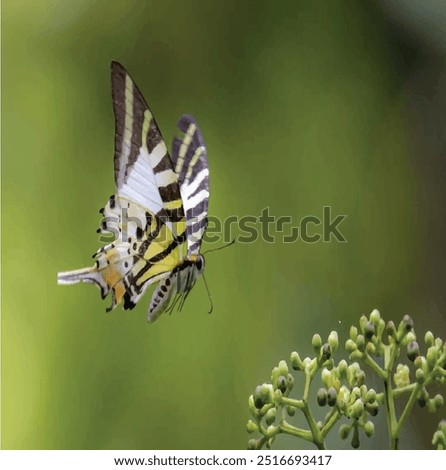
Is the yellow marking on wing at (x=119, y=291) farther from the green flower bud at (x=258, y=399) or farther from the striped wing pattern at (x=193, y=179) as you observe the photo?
the green flower bud at (x=258, y=399)

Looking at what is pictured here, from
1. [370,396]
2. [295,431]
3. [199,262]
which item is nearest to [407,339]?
[370,396]

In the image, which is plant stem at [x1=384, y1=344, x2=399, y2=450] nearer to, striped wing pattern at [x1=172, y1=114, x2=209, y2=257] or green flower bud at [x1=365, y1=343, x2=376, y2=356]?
green flower bud at [x1=365, y1=343, x2=376, y2=356]

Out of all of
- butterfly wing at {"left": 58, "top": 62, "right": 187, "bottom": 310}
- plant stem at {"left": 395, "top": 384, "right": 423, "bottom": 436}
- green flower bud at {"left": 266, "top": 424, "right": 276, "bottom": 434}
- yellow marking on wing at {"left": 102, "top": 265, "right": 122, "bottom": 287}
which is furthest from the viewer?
yellow marking on wing at {"left": 102, "top": 265, "right": 122, "bottom": 287}

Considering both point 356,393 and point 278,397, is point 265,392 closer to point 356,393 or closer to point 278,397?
point 278,397

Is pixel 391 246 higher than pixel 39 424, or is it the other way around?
pixel 391 246

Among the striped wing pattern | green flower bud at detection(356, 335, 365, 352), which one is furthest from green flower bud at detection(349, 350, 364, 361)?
the striped wing pattern

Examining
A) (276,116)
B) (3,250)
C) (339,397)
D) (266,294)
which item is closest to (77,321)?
(3,250)

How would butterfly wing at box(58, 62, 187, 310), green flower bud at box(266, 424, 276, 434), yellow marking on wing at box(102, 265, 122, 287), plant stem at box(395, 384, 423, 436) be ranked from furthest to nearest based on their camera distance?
yellow marking on wing at box(102, 265, 122, 287) < butterfly wing at box(58, 62, 187, 310) < green flower bud at box(266, 424, 276, 434) < plant stem at box(395, 384, 423, 436)
